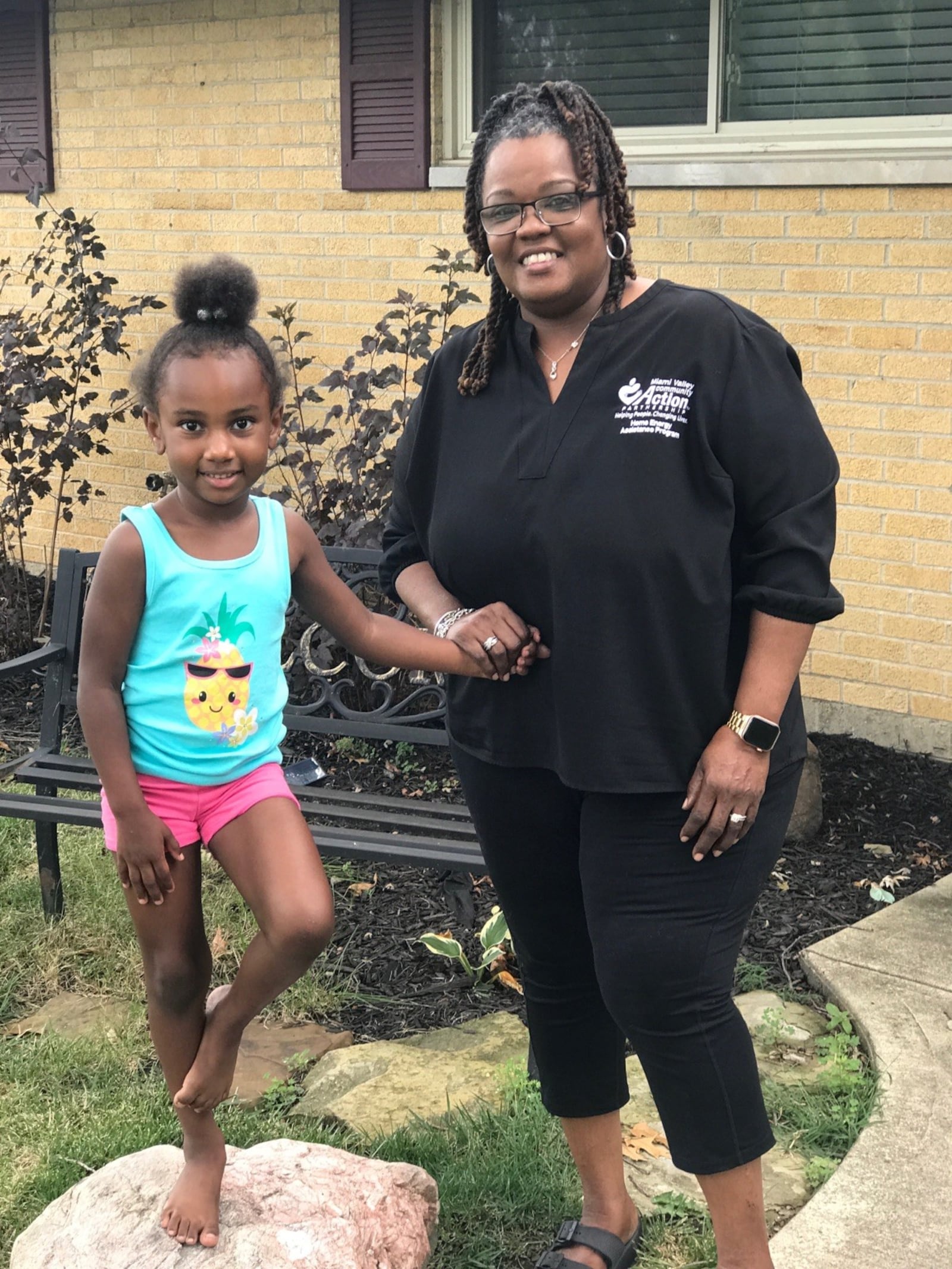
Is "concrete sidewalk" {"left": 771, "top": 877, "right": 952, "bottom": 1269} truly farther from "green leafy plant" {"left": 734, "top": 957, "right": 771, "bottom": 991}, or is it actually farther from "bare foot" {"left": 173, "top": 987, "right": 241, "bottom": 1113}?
"bare foot" {"left": 173, "top": 987, "right": 241, "bottom": 1113}

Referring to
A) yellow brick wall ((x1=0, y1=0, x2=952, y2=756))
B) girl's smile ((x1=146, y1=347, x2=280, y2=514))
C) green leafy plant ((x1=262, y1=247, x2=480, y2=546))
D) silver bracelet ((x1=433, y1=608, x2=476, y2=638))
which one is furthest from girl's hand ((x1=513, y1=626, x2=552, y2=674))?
yellow brick wall ((x1=0, y1=0, x2=952, y2=756))

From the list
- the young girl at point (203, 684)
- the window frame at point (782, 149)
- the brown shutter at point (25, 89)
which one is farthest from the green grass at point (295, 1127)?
the brown shutter at point (25, 89)

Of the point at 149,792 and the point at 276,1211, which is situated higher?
the point at 149,792

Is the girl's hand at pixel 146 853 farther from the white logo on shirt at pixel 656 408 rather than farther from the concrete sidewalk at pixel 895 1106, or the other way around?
the concrete sidewalk at pixel 895 1106

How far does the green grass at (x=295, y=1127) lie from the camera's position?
320 centimetres

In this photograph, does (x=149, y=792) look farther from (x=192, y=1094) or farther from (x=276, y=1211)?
(x=276, y=1211)

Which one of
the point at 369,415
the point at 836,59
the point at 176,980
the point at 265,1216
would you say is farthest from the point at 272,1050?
the point at 836,59

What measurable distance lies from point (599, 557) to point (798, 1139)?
5.67ft

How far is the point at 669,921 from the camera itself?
2529mm

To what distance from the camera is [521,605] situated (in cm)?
262

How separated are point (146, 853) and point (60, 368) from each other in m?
5.63

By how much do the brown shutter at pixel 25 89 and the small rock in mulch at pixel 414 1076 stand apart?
5.81 metres

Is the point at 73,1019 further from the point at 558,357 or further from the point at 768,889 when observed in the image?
the point at 558,357

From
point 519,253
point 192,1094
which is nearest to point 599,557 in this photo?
point 519,253
